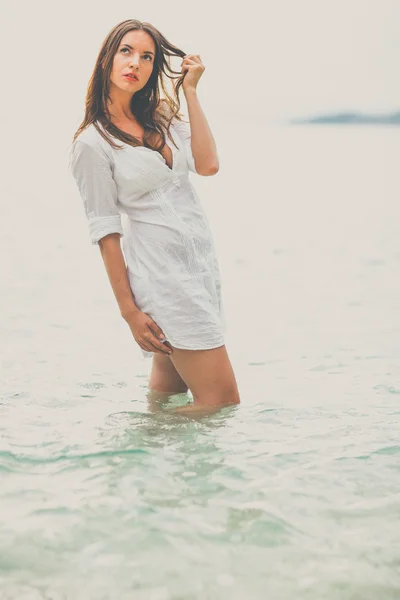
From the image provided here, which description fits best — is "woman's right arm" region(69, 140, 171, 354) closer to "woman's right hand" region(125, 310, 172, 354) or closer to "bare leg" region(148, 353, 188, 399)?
"woman's right hand" region(125, 310, 172, 354)

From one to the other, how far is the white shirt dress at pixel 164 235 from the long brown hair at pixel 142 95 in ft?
0.13

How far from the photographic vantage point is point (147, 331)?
117 inches

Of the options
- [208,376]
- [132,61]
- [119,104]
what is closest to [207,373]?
[208,376]

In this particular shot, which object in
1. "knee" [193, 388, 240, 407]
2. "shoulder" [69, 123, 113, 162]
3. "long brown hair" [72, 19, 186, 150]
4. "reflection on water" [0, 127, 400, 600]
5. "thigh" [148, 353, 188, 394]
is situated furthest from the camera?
"thigh" [148, 353, 188, 394]

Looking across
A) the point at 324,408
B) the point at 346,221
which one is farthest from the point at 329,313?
the point at 346,221

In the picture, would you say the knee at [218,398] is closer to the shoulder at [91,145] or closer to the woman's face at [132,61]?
the shoulder at [91,145]

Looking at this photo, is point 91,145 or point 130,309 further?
point 130,309

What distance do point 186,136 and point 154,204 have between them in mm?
317

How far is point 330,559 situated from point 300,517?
10.2 inches

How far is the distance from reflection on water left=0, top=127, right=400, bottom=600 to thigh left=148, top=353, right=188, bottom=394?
46 millimetres

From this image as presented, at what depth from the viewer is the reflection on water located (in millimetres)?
2189

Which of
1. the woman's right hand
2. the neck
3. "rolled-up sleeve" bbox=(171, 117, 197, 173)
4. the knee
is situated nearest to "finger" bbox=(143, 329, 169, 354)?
the woman's right hand

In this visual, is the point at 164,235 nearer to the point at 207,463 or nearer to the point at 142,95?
the point at 142,95

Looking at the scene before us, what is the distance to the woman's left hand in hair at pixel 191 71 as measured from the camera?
294cm
